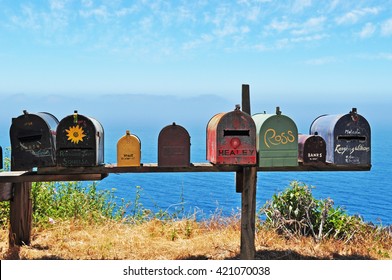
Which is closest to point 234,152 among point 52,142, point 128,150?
point 128,150

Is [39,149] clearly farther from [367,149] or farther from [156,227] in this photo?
[367,149]

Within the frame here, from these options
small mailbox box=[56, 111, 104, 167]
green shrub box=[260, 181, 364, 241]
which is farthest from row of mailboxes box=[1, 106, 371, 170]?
green shrub box=[260, 181, 364, 241]

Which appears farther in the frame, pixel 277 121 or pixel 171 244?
pixel 171 244

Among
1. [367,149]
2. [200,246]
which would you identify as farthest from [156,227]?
[367,149]

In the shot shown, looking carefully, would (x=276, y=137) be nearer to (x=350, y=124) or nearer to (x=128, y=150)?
(x=350, y=124)

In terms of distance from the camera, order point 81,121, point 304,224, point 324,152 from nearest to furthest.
A: 1. point 81,121
2. point 324,152
3. point 304,224

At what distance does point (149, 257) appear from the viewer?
5.44 m

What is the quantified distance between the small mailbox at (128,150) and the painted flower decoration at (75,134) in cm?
35

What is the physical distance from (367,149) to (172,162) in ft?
6.14

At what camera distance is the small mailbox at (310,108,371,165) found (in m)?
4.79

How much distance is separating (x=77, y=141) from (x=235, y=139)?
55.8 inches

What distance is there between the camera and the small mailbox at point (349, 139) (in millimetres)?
4793

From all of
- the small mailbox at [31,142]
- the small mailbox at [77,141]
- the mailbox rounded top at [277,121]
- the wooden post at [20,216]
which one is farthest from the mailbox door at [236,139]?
the wooden post at [20,216]

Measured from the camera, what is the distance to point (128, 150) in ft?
15.4
